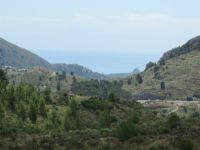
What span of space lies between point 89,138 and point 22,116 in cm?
3358

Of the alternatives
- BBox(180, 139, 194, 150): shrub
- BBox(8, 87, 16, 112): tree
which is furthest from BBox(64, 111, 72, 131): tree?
BBox(180, 139, 194, 150): shrub

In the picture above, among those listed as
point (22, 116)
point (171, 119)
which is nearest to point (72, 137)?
point (171, 119)

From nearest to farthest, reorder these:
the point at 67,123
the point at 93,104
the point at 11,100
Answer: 1. the point at 67,123
2. the point at 11,100
3. the point at 93,104

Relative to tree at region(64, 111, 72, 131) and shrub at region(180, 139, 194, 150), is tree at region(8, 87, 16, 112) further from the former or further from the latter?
shrub at region(180, 139, 194, 150)

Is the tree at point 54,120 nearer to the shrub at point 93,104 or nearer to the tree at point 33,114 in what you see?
the tree at point 33,114

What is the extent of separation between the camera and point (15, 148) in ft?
164

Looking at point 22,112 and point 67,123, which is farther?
point 22,112

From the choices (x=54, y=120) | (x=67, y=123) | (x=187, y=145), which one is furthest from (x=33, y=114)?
(x=187, y=145)

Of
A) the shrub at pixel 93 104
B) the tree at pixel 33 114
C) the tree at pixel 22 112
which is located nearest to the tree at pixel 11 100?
the tree at pixel 22 112

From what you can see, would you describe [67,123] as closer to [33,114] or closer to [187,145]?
[33,114]

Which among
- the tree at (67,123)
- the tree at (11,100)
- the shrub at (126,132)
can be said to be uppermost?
the tree at (11,100)

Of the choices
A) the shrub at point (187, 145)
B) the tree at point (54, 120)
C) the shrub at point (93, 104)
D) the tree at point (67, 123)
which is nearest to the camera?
the shrub at point (187, 145)

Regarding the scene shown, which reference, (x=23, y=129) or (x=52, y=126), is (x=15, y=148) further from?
(x=52, y=126)

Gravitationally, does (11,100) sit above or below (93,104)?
above
